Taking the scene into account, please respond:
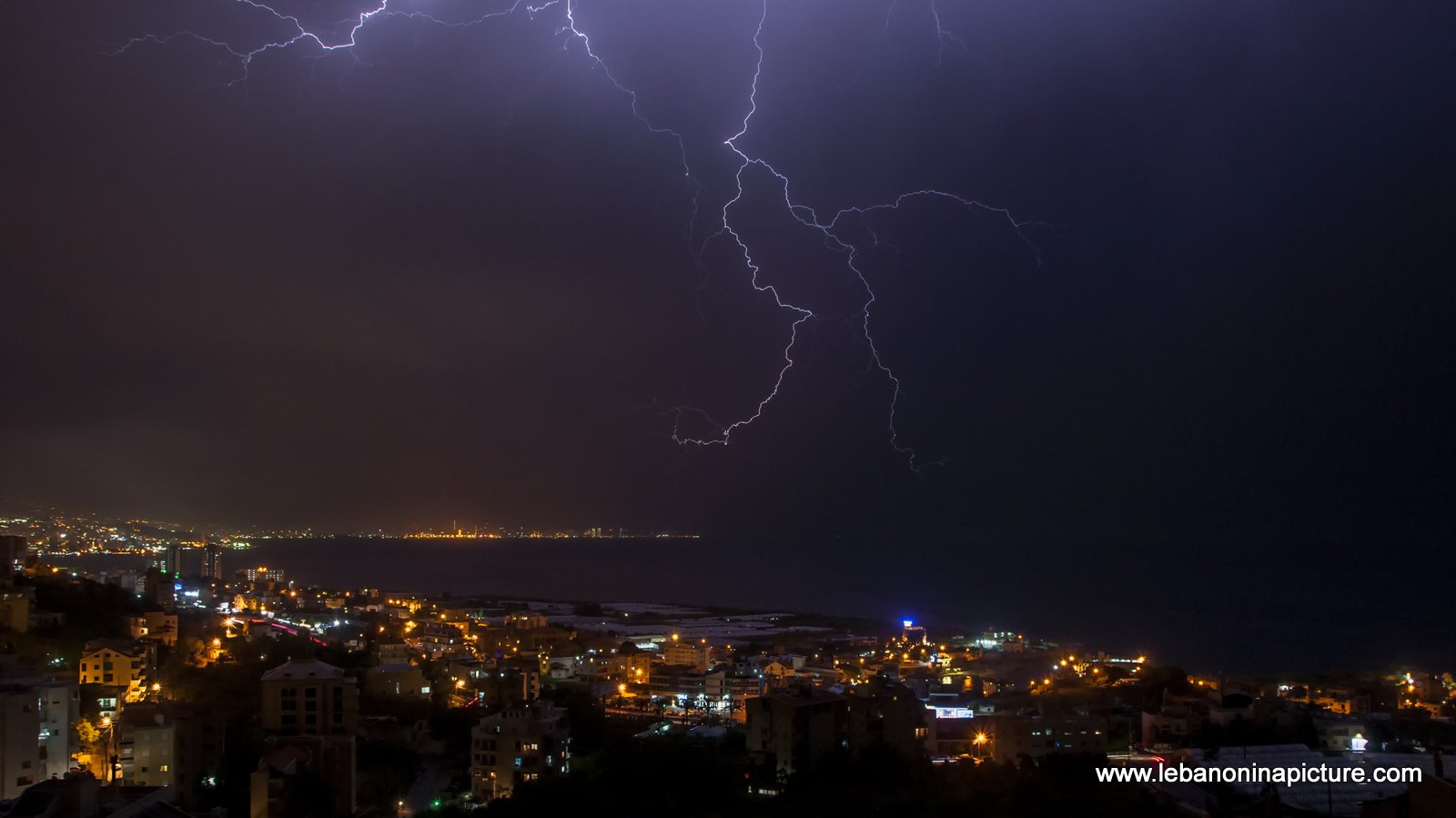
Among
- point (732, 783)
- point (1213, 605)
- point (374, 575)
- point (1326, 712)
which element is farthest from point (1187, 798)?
point (374, 575)

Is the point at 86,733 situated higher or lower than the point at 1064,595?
higher

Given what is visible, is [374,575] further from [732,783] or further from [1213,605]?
[732,783]

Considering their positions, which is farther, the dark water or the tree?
the dark water

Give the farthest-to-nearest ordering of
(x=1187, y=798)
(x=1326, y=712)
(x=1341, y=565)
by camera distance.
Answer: (x=1341, y=565) < (x=1326, y=712) < (x=1187, y=798)

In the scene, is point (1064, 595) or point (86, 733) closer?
point (86, 733)

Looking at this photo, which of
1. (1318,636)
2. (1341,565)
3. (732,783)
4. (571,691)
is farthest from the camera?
(1341,565)

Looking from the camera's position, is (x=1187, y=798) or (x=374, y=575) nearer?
(x=1187, y=798)

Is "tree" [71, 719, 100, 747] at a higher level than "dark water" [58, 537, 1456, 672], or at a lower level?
higher

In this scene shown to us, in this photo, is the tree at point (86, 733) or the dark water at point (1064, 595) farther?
the dark water at point (1064, 595)
